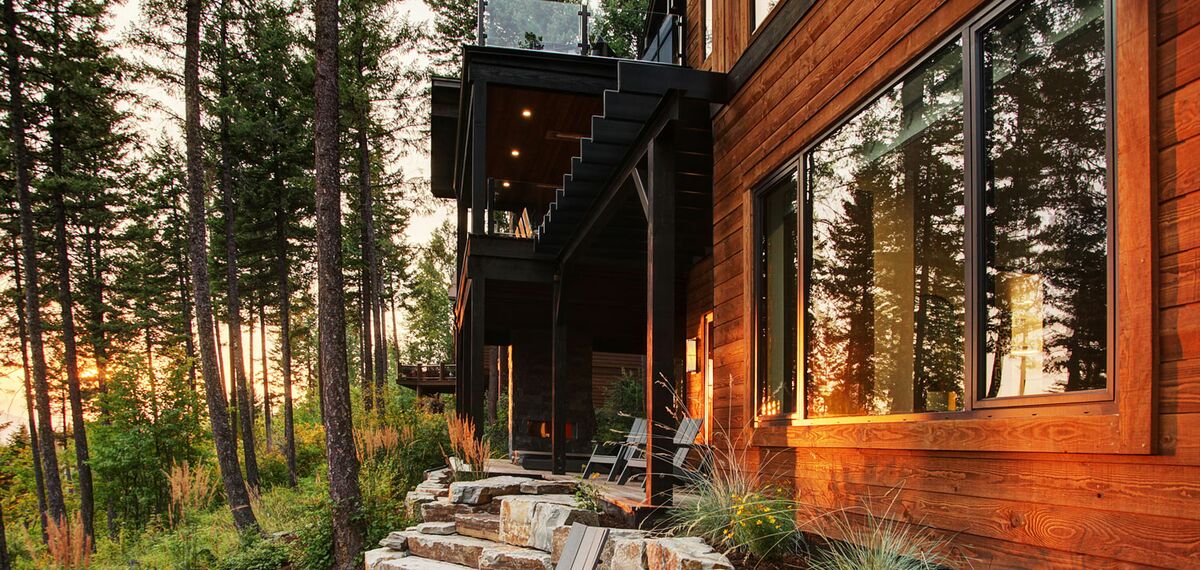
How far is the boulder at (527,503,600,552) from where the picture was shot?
544 centimetres

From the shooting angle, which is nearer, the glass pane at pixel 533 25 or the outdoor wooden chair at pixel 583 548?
the outdoor wooden chair at pixel 583 548

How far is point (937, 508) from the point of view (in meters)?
3.19

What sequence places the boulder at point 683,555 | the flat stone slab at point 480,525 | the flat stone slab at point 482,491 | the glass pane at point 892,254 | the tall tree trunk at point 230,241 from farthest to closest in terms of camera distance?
the tall tree trunk at point 230,241, the flat stone slab at point 482,491, the flat stone slab at point 480,525, the boulder at point 683,555, the glass pane at point 892,254

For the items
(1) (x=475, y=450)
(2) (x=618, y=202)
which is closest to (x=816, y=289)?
(2) (x=618, y=202)

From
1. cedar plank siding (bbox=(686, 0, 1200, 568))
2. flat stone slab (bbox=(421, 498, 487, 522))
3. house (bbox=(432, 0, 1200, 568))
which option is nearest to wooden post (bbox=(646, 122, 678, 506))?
house (bbox=(432, 0, 1200, 568))

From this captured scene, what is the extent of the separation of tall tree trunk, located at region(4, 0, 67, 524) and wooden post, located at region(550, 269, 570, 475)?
10.3m

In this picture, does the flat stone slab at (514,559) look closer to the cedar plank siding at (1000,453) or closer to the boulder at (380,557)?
the boulder at (380,557)

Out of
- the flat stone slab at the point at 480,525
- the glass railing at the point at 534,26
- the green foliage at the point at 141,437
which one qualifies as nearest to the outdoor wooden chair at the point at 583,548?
the flat stone slab at the point at 480,525

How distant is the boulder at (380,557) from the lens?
6.39 metres

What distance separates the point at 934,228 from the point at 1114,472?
1.42 m

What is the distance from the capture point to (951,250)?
3.34m

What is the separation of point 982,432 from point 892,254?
1233 mm

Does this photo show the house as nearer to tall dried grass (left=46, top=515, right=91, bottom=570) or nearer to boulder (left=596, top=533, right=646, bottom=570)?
boulder (left=596, top=533, right=646, bottom=570)

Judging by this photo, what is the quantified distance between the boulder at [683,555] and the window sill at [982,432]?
0.87 m
